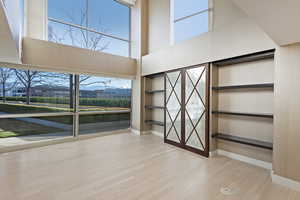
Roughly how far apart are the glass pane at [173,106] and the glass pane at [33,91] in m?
3.04

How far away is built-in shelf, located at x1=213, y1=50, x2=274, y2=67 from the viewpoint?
2.74 meters

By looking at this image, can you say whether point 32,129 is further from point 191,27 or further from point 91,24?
point 191,27

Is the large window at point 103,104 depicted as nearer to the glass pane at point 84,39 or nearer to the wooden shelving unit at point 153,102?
the wooden shelving unit at point 153,102

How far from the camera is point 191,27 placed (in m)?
4.37

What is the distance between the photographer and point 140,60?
5.59 meters

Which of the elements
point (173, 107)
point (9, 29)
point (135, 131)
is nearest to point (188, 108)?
point (173, 107)

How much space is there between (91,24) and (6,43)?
3.34m

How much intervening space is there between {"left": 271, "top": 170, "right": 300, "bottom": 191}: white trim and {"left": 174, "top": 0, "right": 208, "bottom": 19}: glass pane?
3.88 m

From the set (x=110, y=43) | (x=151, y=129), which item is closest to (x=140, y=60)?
(x=110, y=43)

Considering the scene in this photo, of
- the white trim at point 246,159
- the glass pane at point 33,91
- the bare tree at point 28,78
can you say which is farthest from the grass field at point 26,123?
the white trim at point 246,159

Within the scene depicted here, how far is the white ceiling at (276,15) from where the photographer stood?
1.41 metres

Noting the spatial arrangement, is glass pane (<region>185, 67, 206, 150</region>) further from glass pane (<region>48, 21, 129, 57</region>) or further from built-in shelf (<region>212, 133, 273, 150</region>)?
glass pane (<region>48, 21, 129, 57</region>)

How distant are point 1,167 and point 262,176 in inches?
187

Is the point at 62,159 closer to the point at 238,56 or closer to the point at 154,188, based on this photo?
the point at 154,188
